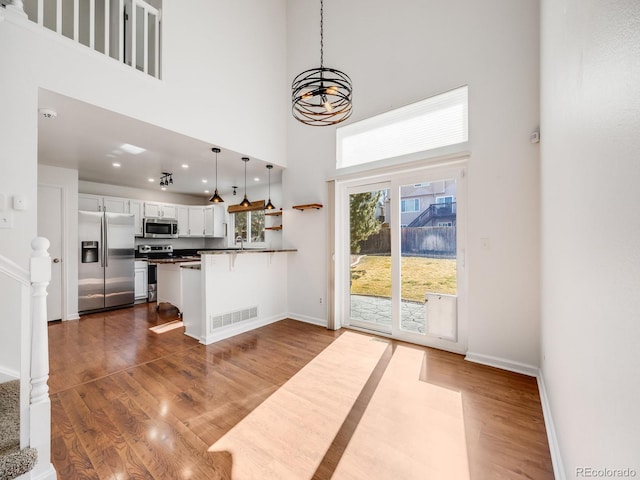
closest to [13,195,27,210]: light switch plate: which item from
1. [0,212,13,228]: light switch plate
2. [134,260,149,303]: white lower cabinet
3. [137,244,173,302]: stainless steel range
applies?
[0,212,13,228]: light switch plate

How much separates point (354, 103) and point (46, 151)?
446 cm

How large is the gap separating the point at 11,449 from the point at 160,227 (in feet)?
19.3

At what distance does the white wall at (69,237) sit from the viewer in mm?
4566

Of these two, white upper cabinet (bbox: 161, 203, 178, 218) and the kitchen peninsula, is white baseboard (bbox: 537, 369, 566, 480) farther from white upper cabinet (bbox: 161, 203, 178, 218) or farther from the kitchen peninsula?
white upper cabinet (bbox: 161, 203, 178, 218)

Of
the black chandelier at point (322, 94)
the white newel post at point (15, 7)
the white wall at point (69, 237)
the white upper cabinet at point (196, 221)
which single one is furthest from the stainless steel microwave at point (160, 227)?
the black chandelier at point (322, 94)

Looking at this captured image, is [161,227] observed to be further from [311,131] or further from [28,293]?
[28,293]

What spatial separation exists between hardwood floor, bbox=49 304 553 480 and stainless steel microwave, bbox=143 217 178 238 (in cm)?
308

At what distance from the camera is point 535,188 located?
2.61 metres

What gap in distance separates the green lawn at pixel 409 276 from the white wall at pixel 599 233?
1701 millimetres

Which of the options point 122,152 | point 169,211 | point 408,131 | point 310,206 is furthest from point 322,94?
point 169,211

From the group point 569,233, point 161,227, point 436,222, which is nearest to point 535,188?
point 436,222

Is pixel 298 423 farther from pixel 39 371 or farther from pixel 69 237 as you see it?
pixel 69 237

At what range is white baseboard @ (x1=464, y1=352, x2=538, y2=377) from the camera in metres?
2.64

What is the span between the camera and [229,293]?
3.88 metres
